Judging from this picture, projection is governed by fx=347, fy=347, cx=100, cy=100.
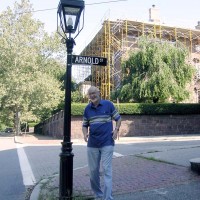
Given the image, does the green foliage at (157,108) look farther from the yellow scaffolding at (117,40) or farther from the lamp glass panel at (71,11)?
the lamp glass panel at (71,11)

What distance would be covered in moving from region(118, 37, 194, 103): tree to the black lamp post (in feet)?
85.7

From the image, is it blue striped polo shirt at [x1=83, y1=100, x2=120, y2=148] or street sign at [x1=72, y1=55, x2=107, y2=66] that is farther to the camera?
street sign at [x1=72, y1=55, x2=107, y2=66]

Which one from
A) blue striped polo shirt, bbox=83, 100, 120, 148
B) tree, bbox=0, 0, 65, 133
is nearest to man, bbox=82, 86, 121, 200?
blue striped polo shirt, bbox=83, 100, 120, 148

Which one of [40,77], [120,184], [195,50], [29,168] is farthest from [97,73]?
[120,184]

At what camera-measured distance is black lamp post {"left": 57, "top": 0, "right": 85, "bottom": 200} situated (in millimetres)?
5570

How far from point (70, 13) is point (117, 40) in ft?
121

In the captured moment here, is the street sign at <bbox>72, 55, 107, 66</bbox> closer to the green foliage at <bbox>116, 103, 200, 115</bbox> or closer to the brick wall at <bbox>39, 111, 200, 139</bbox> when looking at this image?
the green foliage at <bbox>116, 103, 200, 115</bbox>

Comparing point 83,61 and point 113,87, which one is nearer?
point 83,61

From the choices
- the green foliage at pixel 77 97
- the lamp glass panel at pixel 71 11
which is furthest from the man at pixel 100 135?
the green foliage at pixel 77 97

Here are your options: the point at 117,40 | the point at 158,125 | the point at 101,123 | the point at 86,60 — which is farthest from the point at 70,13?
the point at 117,40

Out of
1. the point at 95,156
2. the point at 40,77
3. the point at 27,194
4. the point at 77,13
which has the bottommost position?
the point at 27,194

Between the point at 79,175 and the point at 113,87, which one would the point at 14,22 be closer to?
the point at 113,87

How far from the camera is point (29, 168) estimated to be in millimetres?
10539

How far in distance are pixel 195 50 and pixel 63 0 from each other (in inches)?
1723
